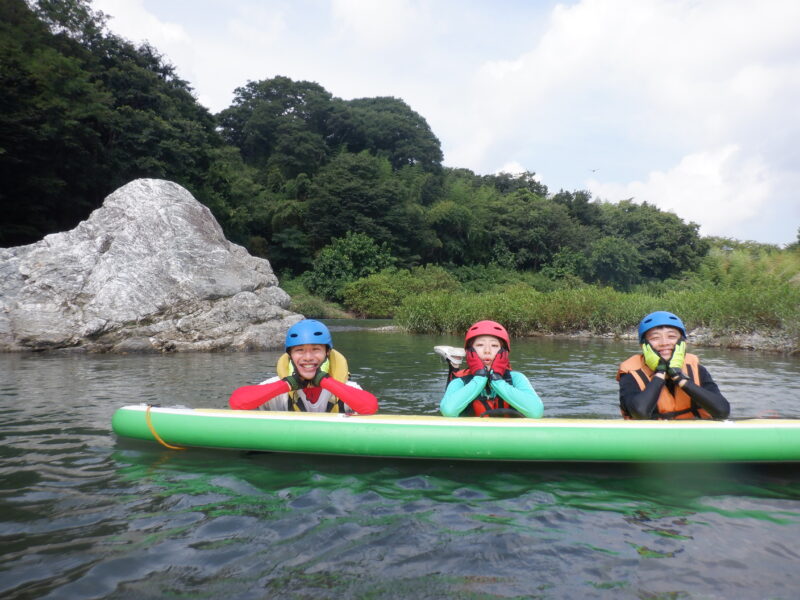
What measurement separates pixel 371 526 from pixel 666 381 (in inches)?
101

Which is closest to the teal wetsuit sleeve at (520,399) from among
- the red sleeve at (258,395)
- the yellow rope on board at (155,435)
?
the red sleeve at (258,395)

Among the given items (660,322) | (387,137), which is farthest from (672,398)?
(387,137)

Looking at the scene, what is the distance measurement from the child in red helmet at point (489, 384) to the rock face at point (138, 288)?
9058mm

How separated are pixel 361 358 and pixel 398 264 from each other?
23482 millimetres

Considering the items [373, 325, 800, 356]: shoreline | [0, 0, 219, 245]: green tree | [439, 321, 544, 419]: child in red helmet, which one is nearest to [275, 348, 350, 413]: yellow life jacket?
[439, 321, 544, 419]: child in red helmet

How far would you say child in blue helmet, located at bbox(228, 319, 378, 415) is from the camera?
14.1ft

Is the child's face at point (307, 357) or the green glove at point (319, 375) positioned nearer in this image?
the green glove at point (319, 375)

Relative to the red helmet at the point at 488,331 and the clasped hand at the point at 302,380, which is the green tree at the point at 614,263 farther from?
the clasped hand at the point at 302,380

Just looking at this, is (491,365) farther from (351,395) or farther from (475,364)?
(351,395)

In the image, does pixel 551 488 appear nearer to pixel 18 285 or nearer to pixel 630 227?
pixel 18 285

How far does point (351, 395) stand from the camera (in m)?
4.27

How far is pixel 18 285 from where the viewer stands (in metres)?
12.4

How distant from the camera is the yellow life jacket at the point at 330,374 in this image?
4.51 metres

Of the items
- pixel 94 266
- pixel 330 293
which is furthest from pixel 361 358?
pixel 330 293
